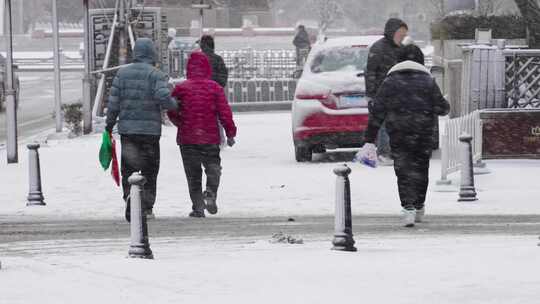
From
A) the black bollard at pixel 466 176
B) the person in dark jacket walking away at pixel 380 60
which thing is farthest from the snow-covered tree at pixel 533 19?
the black bollard at pixel 466 176

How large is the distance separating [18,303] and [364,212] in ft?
22.3

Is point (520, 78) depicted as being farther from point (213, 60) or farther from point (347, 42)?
point (213, 60)

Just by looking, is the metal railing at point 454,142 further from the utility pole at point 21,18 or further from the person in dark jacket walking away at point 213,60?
the utility pole at point 21,18

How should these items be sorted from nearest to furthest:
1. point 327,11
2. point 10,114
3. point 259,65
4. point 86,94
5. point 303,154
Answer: point 303,154, point 10,114, point 86,94, point 259,65, point 327,11

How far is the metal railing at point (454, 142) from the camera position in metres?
16.6

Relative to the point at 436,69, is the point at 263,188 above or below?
below

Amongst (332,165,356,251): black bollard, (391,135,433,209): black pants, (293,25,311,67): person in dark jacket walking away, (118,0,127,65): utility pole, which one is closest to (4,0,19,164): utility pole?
(118,0,127,65): utility pole

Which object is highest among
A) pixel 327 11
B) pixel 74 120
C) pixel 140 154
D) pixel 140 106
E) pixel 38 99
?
pixel 327 11

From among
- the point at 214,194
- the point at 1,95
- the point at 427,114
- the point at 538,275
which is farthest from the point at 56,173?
the point at 1,95

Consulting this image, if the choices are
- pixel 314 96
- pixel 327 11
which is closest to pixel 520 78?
pixel 314 96

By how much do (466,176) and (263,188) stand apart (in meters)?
2.81

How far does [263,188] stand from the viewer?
56.2 feet

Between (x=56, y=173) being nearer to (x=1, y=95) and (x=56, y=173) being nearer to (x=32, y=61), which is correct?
(x=1, y=95)

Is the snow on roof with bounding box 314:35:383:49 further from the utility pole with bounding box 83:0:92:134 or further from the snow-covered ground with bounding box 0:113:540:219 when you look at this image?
the utility pole with bounding box 83:0:92:134
